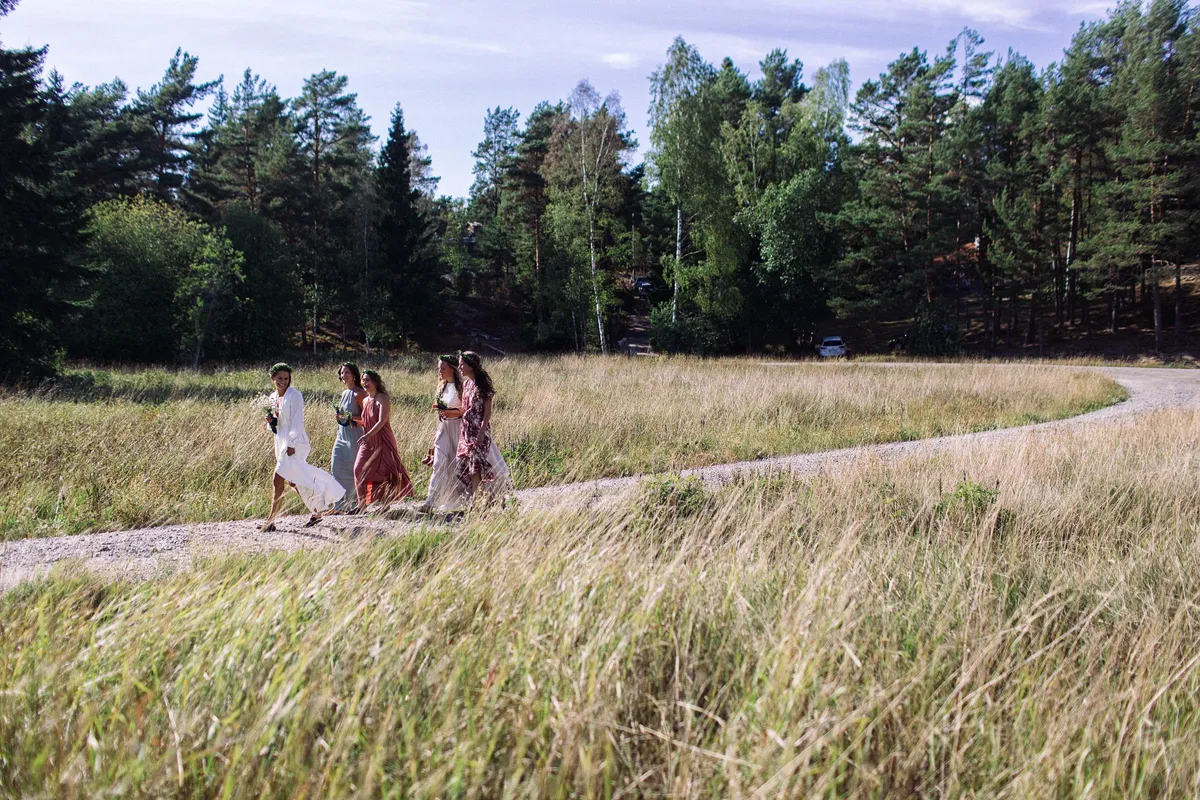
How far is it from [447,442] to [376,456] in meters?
0.75

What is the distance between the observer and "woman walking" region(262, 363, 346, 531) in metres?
6.58

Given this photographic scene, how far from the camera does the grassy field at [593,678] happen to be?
2373 millimetres

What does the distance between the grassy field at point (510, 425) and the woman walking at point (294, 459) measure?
2.60 ft

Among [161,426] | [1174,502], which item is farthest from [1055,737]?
[161,426]

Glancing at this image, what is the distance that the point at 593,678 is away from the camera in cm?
271

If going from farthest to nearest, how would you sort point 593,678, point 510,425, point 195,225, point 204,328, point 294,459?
point 195,225 → point 204,328 → point 510,425 → point 294,459 → point 593,678

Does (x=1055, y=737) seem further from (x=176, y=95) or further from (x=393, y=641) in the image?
(x=176, y=95)

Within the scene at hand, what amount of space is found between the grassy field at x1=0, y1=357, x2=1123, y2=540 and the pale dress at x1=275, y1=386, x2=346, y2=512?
0.82 m

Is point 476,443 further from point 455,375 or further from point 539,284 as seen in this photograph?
point 539,284

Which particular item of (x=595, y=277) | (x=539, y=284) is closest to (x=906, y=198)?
(x=595, y=277)

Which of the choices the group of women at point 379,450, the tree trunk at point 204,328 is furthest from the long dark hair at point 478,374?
the tree trunk at point 204,328

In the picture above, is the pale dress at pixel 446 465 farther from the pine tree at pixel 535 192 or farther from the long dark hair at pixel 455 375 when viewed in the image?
the pine tree at pixel 535 192

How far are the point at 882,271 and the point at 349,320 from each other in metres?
29.3

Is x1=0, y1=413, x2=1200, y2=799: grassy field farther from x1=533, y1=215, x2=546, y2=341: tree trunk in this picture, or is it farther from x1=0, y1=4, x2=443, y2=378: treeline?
x1=533, y1=215, x2=546, y2=341: tree trunk
